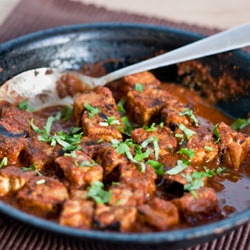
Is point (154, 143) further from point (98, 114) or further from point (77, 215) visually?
point (77, 215)

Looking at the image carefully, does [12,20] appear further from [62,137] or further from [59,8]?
[62,137]

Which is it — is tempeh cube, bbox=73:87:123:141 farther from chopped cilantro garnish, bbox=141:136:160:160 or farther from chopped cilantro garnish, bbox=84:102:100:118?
chopped cilantro garnish, bbox=141:136:160:160

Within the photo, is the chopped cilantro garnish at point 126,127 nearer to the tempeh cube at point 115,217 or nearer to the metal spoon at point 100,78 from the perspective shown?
the metal spoon at point 100,78

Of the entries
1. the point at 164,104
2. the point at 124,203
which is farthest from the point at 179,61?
the point at 124,203

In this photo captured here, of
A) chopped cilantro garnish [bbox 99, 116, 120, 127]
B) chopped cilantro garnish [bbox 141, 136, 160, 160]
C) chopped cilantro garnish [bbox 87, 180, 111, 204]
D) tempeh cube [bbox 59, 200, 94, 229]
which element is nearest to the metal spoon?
chopped cilantro garnish [bbox 99, 116, 120, 127]

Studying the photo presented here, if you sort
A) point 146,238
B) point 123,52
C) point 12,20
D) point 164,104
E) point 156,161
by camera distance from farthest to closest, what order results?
point 12,20 → point 123,52 → point 164,104 → point 156,161 → point 146,238

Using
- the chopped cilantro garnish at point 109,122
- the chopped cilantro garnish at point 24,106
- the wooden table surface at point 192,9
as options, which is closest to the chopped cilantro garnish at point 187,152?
the chopped cilantro garnish at point 109,122
